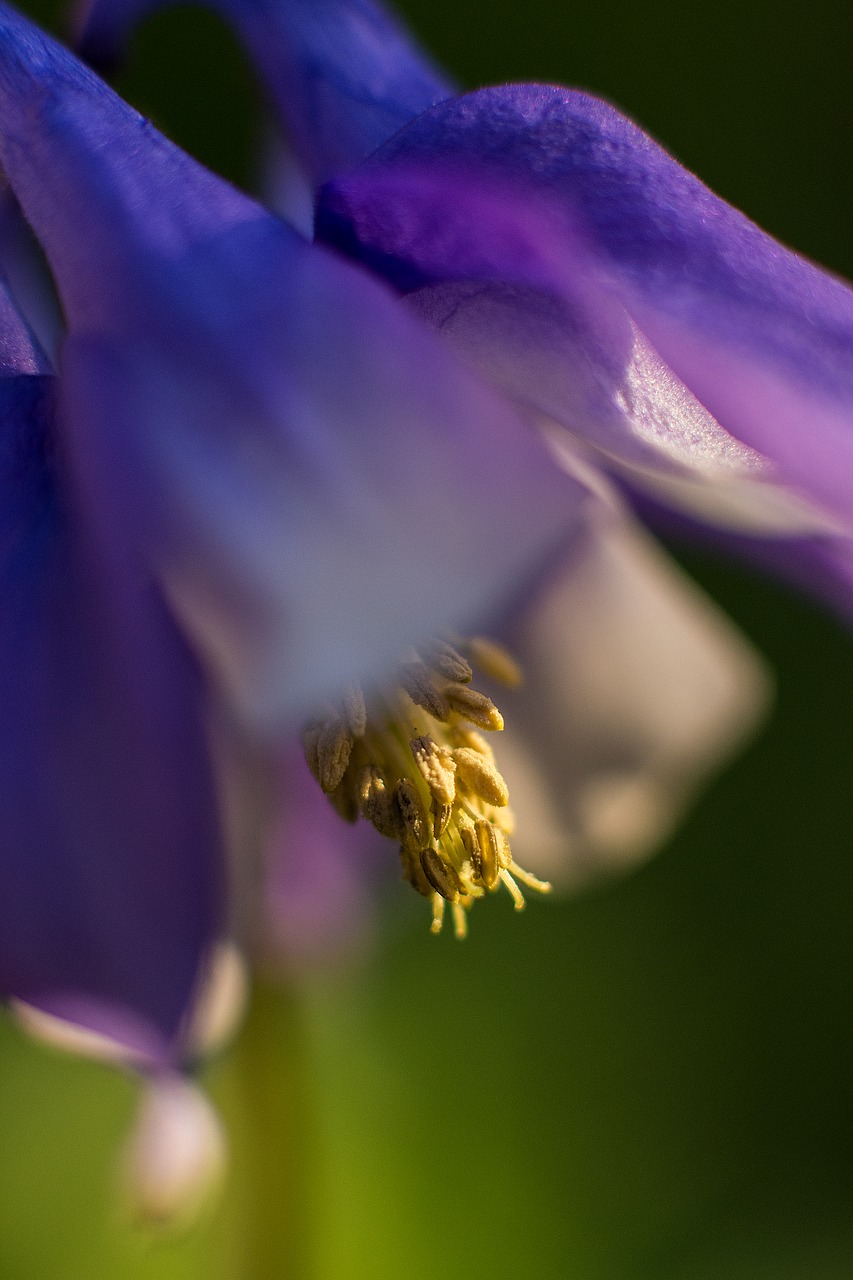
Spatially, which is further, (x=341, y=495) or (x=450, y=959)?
(x=450, y=959)

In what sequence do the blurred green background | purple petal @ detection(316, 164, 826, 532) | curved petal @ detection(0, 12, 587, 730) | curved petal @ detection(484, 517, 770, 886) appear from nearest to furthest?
curved petal @ detection(0, 12, 587, 730)
purple petal @ detection(316, 164, 826, 532)
curved petal @ detection(484, 517, 770, 886)
the blurred green background

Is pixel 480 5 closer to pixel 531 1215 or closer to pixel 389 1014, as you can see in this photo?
pixel 389 1014

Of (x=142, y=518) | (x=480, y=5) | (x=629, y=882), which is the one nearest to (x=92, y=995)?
(x=142, y=518)

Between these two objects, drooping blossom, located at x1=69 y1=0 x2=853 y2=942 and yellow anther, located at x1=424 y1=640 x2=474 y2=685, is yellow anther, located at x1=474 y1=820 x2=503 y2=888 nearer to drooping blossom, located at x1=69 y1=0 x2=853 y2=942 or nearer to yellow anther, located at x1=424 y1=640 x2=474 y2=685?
yellow anther, located at x1=424 y1=640 x2=474 y2=685

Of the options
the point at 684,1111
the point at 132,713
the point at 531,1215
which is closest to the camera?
the point at 132,713

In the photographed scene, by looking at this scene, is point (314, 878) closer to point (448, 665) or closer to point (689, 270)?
point (448, 665)

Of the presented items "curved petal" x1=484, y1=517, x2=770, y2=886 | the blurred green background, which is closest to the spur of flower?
"curved petal" x1=484, y1=517, x2=770, y2=886

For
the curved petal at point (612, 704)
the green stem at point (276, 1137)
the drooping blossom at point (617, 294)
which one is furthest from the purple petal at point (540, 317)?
the green stem at point (276, 1137)
